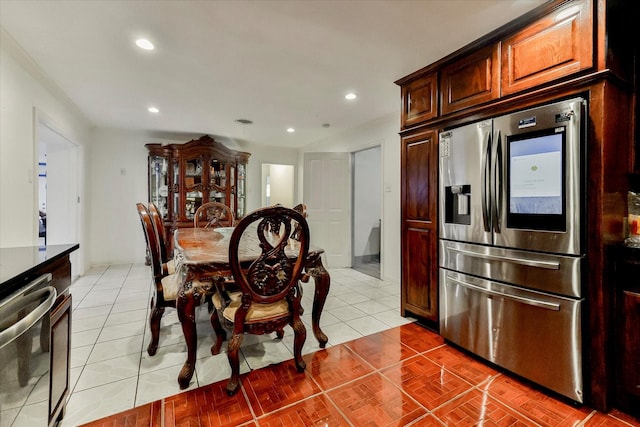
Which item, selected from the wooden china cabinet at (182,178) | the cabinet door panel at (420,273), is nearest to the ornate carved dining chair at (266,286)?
the cabinet door panel at (420,273)

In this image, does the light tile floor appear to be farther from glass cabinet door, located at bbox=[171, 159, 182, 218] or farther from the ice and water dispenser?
glass cabinet door, located at bbox=[171, 159, 182, 218]

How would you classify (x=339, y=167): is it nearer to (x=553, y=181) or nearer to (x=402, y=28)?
(x=402, y=28)

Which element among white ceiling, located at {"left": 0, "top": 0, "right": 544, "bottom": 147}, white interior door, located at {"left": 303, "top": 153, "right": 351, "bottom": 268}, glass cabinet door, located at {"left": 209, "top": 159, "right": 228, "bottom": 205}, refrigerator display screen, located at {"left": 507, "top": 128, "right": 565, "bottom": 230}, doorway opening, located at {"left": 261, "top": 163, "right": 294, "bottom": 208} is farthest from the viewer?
doorway opening, located at {"left": 261, "top": 163, "right": 294, "bottom": 208}

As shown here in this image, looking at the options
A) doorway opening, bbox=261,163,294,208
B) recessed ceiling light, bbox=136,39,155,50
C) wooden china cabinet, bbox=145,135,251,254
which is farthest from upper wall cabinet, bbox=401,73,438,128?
doorway opening, bbox=261,163,294,208

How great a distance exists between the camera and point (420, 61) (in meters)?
2.45

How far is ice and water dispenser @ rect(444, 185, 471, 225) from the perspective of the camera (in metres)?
2.14

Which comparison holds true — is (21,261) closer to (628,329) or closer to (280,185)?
(628,329)

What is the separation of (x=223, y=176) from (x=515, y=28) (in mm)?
4500

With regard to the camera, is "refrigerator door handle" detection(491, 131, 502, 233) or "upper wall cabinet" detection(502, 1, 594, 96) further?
"refrigerator door handle" detection(491, 131, 502, 233)

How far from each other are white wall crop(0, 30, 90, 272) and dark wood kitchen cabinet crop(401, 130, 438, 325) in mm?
3248

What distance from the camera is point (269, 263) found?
1.70 m

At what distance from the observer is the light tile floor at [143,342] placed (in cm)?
167

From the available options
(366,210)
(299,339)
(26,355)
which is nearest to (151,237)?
(26,355)

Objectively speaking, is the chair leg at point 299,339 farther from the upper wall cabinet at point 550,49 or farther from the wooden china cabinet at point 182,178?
the wooden china cabinet at point 182,178
